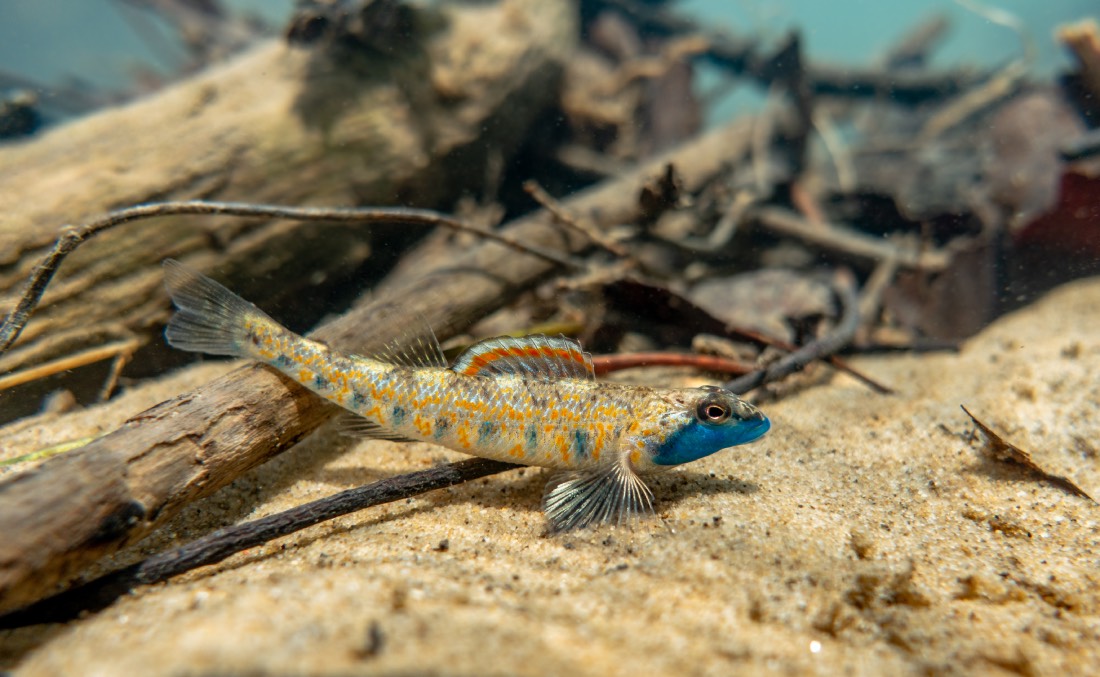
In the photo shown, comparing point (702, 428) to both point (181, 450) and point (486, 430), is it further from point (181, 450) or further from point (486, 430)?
point (181, 450)

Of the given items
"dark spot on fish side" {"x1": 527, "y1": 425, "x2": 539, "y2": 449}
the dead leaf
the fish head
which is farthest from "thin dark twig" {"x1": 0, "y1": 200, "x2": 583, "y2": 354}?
the dead leaf

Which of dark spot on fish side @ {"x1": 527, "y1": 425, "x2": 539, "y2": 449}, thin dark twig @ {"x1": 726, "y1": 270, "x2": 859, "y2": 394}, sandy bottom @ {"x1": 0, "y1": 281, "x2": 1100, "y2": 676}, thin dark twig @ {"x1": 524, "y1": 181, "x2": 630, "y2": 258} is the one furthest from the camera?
thin dark twig @ {"x1": 524, "y1": 181, "x2": 630, "y2": 258}

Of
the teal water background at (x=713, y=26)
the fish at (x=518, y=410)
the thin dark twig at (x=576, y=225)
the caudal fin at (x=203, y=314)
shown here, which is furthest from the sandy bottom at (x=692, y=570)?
the teal water background at (x=713, y=26)

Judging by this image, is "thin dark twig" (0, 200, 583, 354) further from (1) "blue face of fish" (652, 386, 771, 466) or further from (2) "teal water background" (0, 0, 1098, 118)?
(2) "teal water background" (0, 0, 1098, 118)

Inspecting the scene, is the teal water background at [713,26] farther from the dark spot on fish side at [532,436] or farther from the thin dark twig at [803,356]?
the dark spot on fish side at [532,436]

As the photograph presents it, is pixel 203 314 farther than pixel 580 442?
Yes

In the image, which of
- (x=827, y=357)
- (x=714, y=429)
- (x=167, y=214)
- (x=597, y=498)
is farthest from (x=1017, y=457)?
(x=167, y=214)
